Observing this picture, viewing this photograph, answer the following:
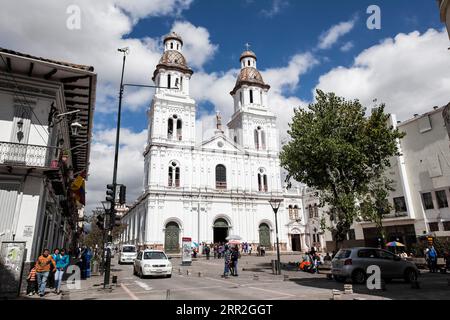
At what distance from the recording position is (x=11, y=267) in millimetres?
10680

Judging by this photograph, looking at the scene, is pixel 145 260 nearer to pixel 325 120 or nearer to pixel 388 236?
pixel 325 120

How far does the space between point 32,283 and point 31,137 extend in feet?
18.6

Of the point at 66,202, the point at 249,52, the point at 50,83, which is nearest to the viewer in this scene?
the point at 50,83

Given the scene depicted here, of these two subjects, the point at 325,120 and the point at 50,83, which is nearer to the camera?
the point at 50,83

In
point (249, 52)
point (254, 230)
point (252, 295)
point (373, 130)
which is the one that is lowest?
point (252, 295)

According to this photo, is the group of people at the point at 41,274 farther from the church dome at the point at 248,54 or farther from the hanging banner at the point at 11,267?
the church dome at the point at 248,54

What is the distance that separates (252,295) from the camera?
10133mm

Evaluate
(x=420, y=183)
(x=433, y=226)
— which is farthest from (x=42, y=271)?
(x=420, y=183)

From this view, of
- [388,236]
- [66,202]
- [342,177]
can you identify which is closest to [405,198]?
[388,236]

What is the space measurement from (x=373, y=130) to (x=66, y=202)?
19178 mm

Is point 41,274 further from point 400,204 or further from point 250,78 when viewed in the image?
point 250,78

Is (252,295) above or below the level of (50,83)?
below

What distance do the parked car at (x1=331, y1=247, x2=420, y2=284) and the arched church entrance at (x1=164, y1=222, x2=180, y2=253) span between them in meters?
29.9

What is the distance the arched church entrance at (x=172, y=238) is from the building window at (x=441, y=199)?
2866 cm
